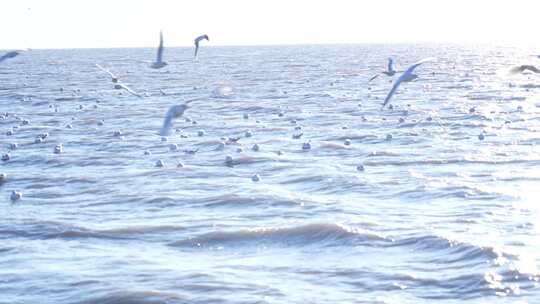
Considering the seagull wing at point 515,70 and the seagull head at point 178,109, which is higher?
the seagull wing at point 515,70

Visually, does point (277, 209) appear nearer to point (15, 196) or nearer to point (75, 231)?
point (75, 231)

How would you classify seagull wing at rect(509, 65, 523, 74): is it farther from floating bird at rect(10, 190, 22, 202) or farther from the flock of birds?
floating bird at rect(10, 190, 22, 202)

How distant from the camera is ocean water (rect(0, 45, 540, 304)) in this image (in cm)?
1457

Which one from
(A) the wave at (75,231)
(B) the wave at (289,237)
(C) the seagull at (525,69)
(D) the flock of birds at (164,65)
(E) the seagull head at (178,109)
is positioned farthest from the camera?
(A) the wave at (75,231)

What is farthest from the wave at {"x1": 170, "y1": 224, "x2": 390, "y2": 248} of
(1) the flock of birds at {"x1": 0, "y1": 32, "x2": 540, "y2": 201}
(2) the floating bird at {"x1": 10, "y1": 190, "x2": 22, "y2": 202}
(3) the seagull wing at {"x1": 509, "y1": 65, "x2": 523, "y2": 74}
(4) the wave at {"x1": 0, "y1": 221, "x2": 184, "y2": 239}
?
(2) the floating bird at {"x1": 10, "y1": 190, "x2": 22, "y2": 202}

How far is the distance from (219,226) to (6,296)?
17.1 ft

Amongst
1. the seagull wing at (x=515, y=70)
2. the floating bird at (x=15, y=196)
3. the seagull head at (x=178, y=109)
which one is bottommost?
the floating bird at (x=15, y=196)

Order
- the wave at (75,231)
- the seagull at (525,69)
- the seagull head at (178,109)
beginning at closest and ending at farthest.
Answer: the seagull at (525,69) < the seagull head at (178,109) < the wave at (75,231)

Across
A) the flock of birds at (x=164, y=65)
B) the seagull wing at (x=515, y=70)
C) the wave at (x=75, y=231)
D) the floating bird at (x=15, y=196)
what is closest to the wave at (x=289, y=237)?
the wave at (x=75, y=231)

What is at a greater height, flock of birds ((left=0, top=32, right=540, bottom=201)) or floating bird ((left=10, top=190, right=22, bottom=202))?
flock of birds ((left=0, top=32, right=540, bottom=201))

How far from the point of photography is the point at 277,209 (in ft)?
66.3

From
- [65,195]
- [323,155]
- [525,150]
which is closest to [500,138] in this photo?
[525,150]

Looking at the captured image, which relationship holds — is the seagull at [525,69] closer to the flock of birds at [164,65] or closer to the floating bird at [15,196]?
the flock of birds at [164,65]

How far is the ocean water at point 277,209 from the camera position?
14.6m
